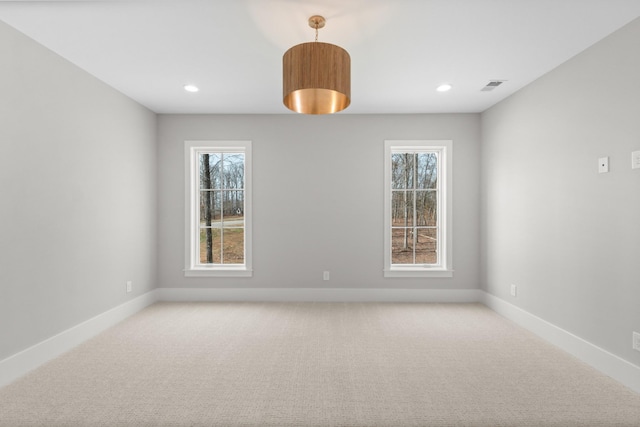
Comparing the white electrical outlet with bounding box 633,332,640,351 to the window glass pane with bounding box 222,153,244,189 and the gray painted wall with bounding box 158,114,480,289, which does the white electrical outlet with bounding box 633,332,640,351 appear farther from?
the window glass pane with bounding box 222,153,244,189

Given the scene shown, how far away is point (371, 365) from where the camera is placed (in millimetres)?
2648

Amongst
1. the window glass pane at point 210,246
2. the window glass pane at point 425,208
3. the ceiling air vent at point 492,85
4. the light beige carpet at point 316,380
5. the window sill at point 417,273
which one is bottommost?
the light beige carpet at point 316,380

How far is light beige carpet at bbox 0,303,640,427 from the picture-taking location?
6.55ft

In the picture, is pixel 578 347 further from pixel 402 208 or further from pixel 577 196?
pixel 402 208

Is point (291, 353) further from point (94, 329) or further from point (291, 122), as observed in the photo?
point (291, 122)

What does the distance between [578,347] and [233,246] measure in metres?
4.07

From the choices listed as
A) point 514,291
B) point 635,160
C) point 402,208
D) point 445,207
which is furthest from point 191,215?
point 635,160

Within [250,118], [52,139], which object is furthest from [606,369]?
[52,139]

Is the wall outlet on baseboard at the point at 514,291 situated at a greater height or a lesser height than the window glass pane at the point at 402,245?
lesser

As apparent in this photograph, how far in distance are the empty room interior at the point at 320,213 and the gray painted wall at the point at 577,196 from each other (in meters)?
0.02

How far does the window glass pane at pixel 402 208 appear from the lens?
473cm

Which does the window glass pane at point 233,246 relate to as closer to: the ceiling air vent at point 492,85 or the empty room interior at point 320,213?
the empty room interior at point 320,213

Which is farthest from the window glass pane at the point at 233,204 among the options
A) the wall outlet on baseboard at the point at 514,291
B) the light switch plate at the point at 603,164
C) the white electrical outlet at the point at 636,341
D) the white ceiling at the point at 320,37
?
the white electrical outlet at the point at 636,341

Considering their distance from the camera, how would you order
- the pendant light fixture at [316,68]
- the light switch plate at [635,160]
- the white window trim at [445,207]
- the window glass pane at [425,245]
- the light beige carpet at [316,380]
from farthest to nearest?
the window glass pane at [425,245] < the white window trim at [445,207] < the light switch plate at [635,160] < the pendant light fixture at [316,68] < the light beige carpet at [316,380]
